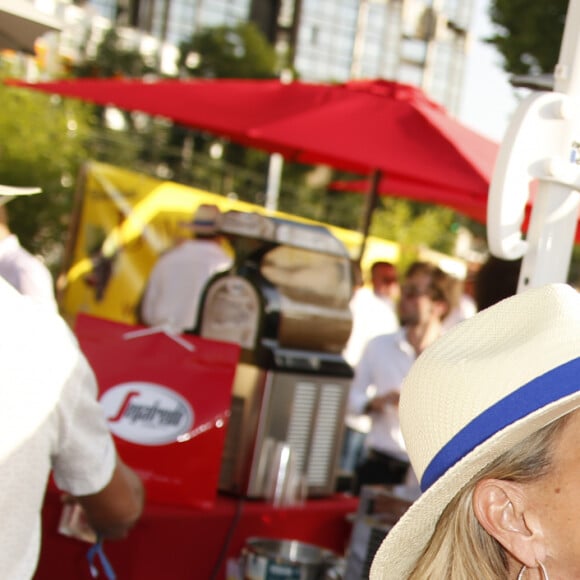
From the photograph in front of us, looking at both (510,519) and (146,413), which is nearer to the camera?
(510,519)

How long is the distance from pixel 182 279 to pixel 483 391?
5.10m

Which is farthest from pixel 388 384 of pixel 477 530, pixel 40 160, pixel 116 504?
pixel 40 160

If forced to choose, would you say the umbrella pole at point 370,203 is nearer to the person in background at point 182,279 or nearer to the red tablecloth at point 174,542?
the person in background at point 182,279

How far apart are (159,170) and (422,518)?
73.0ft

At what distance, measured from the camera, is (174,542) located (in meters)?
2.83

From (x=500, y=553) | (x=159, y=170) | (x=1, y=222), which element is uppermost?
(x=500, y=553)

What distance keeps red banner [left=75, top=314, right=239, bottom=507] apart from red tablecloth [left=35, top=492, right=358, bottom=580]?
3.2 inches

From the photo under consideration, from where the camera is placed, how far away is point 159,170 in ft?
76.2

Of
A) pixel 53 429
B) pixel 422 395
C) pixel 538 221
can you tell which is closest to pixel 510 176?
pixel 538 221

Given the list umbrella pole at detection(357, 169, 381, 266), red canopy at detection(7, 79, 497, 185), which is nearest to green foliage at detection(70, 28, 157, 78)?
umbrella pole at detection(357, 169, 381, 266)

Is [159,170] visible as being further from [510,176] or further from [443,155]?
[510,176]

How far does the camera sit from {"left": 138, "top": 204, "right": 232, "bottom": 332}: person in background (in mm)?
6191

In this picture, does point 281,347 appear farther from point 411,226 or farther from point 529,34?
point 411,226

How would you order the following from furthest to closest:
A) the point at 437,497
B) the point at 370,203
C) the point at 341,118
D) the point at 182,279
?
the point at 370,203
the point at 182,279
the point at 341,118
the point at 437,497
